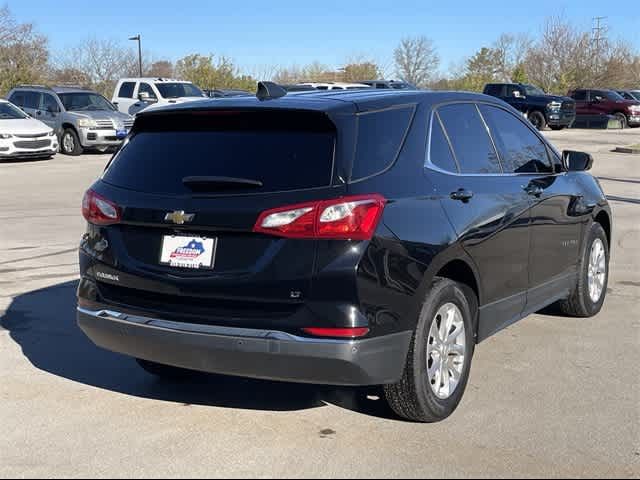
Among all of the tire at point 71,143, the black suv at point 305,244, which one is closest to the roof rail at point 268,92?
the black suv at point 305,244

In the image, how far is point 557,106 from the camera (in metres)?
37.4

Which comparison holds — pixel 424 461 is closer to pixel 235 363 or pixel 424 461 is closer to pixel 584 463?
pixel 584 463

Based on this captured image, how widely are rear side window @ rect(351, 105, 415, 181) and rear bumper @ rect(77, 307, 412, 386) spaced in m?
0.80

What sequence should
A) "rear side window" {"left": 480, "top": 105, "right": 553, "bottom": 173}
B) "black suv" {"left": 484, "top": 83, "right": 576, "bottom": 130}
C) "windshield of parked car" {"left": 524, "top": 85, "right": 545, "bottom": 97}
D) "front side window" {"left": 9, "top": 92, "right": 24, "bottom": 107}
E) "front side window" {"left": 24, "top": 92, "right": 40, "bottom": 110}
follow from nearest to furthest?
"rear side window" {"left": 480, "top": 105, "right": 553, "bottom": 173}, "front side window" {"left": 24, "top": 92, "right": 40, "bottom": 110}, "front side window" {"left": 9, "top": 92, "right": 24, "bottom": 107}, "black suv" {"left": 484, "top": 83, "right": 576, "bottom": 130}, "windshield of parked car" {"left": 524, "top": 85, "right": 545, "bottom": 97}

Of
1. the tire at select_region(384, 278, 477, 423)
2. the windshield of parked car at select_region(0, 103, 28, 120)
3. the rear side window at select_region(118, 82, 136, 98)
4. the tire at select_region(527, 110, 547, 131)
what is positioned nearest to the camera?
the tire at select_region(384, 278, 477, 423)

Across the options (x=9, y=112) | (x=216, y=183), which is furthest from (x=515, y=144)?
(x=9, y=112)

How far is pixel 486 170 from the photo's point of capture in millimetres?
5309

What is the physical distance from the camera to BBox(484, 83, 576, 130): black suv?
123ft

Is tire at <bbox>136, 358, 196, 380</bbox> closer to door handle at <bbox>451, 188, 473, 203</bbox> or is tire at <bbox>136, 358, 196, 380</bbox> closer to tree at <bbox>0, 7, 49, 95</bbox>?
door handle at <bbox>451, 188, 473, 203</bbox>

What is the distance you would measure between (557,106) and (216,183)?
115 feet

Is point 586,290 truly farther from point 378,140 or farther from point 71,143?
point 71,143

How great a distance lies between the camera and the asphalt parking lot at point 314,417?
13.4 feet

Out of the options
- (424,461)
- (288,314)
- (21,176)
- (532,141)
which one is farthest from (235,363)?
(21,176)

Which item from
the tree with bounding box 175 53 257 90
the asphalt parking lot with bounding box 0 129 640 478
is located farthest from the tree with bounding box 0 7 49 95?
the asphalt parking lot with bounding box 0 129 640 478
